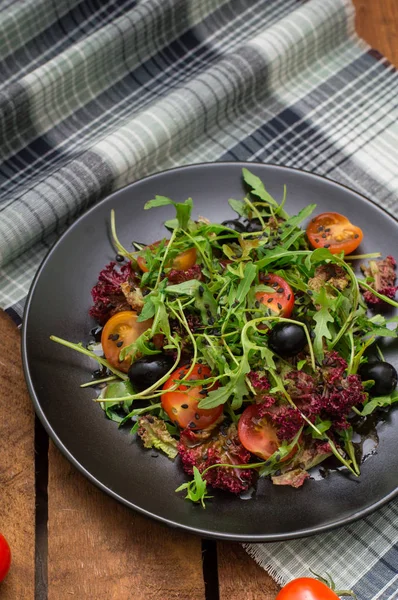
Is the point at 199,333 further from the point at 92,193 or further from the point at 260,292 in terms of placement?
the point at 92,193

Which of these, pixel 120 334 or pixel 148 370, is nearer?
pixel 148 370

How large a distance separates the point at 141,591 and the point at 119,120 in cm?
172

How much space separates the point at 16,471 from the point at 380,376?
1109 millimetres

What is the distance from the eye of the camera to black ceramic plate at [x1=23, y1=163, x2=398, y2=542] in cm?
202

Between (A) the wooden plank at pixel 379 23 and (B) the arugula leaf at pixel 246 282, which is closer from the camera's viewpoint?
(B) the arugula leaf at pixel 246 282

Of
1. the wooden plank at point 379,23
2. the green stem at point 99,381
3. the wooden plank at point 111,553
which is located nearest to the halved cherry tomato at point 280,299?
the green stem at point 99,381

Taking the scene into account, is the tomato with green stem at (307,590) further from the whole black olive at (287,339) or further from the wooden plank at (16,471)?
the wooden plank at (16,471)

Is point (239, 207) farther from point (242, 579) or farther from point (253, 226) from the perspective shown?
point (242, 579)

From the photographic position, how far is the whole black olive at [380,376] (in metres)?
2.09

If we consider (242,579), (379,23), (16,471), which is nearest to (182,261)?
(16,471)

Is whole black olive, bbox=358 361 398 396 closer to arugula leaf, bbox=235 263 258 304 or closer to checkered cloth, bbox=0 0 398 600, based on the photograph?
arugula leaf, bbox=235 263 258 304

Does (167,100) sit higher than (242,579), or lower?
higher

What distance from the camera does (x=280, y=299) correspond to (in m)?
2.13

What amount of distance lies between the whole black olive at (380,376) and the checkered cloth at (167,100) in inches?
32.9
